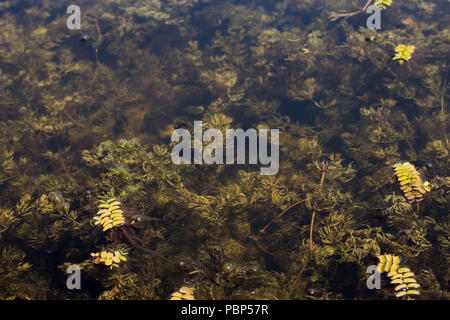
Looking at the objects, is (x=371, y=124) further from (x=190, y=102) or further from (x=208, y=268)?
(x=208, y=268)

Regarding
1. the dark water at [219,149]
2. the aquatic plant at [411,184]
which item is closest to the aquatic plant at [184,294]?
the dark water at [219,149]

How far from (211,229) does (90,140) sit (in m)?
2.45

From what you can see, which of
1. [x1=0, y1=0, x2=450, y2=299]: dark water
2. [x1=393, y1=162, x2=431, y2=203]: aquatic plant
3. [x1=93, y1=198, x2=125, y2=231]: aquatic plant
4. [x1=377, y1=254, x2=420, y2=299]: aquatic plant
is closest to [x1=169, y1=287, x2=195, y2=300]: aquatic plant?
[x1=0, y1=0, x2=450, y2=299]: dark water

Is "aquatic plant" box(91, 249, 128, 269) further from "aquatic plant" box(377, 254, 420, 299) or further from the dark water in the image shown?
"aquatic plant" box(377, 254, 420, 299)

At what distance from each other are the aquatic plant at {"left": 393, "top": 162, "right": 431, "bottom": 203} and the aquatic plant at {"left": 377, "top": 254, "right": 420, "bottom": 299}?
826 millimetres

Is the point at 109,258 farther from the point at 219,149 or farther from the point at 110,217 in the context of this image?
Answer: the point at 219,149

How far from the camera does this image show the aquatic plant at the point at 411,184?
3260 mm

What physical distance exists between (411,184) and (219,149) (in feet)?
8.00

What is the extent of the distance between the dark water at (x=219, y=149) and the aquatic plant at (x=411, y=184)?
0.08 feet

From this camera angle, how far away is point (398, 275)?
263cm

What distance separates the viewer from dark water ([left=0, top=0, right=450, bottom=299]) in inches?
119

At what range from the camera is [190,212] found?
3629 millimetres

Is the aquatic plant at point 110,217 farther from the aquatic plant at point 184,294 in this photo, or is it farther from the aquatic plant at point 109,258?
the aquatic plant at point 184,294

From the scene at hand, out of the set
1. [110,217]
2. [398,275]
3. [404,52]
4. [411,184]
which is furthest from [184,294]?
[404,52]
